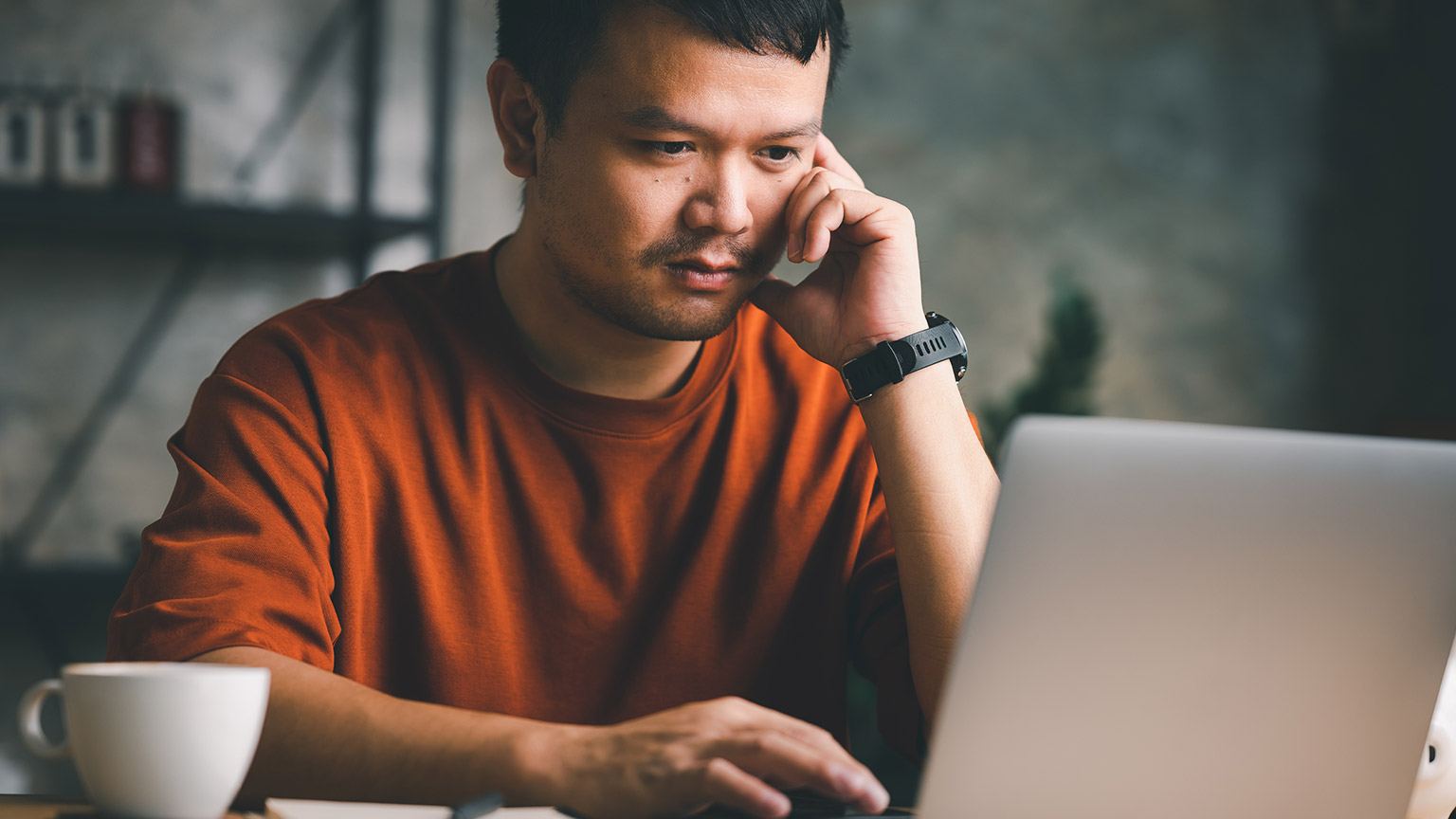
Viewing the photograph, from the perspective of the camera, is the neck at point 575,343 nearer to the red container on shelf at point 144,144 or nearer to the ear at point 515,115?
the ear at point 515,115

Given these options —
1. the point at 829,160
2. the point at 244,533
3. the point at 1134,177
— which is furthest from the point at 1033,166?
the point at 244,533

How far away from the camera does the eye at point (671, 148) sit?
3.65 feet

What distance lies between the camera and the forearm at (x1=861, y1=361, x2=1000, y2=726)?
40.7 inches

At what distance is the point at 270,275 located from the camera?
2742 mm

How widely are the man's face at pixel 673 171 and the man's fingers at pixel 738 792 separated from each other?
62cm

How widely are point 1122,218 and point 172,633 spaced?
2805 millimetres

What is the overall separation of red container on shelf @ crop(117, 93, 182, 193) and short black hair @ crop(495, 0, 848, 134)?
1.52 m

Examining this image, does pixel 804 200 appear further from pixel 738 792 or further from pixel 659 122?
pixel 738 792

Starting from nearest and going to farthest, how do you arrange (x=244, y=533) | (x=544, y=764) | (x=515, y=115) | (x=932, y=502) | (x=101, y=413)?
(x=544, y=764), (x=244, y=533), (x=932, y=502), (x=515, y=115), (x=101, y=413)

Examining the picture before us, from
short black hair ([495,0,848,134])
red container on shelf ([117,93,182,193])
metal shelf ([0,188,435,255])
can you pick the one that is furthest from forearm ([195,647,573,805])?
red container on shelf ([117,93,182,193])

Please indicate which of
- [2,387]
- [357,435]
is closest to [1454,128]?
[357,435]

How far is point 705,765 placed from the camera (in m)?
0.64

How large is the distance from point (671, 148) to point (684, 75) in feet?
0.23

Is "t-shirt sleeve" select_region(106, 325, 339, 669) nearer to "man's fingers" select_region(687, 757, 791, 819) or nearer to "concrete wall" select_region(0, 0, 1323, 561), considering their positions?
"man's fingers" select_region(687, 757, 791, 819)
